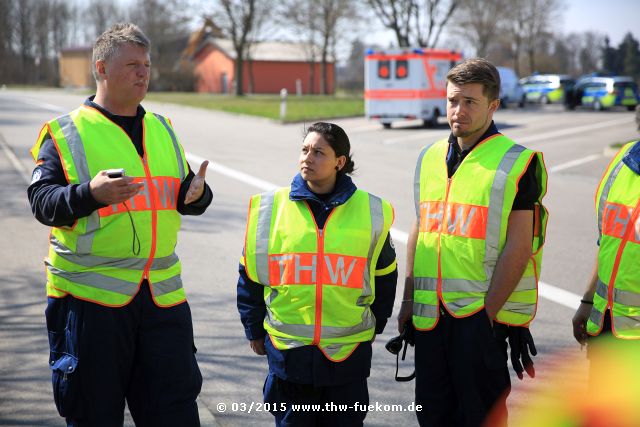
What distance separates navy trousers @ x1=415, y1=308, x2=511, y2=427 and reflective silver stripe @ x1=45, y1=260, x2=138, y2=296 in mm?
1304

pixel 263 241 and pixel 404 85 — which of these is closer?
pixel 263 241

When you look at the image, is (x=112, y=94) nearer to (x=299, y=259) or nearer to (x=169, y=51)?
(x=299, y=259)

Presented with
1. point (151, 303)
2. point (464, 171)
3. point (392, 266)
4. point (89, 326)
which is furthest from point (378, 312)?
point (89, 326)

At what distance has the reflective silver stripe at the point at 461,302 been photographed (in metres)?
3.32

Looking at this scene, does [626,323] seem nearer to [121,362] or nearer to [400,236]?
[121,362]

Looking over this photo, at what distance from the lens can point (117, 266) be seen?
3.17 metres

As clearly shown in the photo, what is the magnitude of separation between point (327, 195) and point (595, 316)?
1314mm

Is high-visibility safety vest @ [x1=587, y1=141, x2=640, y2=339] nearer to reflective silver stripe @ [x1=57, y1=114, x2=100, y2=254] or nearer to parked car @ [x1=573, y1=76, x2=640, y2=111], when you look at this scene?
reflective silver stripe @ [x1=57, y1=114, x2=100, y2=254]

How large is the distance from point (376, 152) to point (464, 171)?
1562cm

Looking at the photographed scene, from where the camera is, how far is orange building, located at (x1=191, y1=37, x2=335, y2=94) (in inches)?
2844

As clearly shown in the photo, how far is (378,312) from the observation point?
3.45m

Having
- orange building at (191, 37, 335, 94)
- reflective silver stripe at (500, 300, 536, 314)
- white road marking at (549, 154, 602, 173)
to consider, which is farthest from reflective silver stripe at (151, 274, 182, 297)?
orange building at (191, 37, 335, 94)

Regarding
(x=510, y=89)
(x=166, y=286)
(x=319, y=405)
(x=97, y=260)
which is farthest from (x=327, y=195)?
(x=510, y=89)

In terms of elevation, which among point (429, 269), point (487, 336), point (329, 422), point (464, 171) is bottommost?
point (329, 422)
